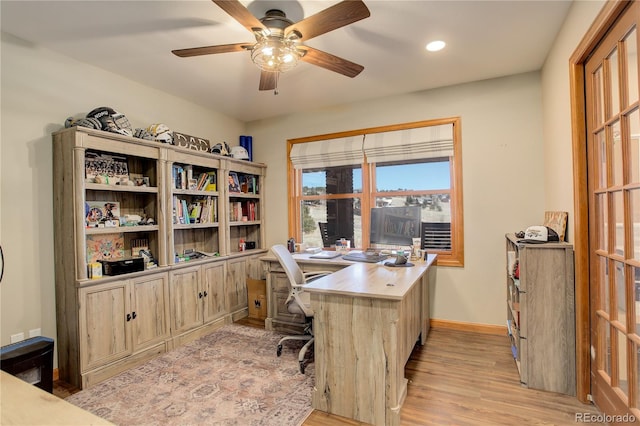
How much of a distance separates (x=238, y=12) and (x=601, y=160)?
235 centimetres

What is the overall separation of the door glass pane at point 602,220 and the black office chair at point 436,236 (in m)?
1.67

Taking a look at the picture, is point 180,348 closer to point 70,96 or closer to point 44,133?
point 44,133

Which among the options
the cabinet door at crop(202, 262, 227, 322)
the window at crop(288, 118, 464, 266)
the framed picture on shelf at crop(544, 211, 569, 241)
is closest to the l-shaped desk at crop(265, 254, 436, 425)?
the framed picture on shelf at crop(544, 211, 569, 241)

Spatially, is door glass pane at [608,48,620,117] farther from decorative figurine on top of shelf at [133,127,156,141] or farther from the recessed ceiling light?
decorative figurine on top of shelf at [133,127,156,141]

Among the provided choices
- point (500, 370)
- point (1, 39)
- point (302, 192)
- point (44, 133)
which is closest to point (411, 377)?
point (500, 370)

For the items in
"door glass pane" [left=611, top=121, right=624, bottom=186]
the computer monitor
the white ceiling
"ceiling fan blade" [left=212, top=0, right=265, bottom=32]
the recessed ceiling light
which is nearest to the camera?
"ceiling fan blade" [left=212, top=0, right=265, bottom=32]

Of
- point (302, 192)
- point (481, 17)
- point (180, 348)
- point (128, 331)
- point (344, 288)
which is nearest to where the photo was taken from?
point (344, 288)

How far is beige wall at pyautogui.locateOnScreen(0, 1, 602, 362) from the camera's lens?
2.41 metres

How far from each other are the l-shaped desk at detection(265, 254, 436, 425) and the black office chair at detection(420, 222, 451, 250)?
1.63 metres

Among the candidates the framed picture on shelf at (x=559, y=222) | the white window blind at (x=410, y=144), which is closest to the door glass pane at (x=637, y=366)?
the framed picture on shelf at (x=559, y=222)

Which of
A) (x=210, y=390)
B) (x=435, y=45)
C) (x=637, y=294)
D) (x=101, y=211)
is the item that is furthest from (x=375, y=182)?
(x=101, y=211)

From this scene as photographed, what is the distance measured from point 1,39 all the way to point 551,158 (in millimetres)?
4596

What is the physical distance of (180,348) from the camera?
3.15 metres

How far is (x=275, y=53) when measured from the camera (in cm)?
216
